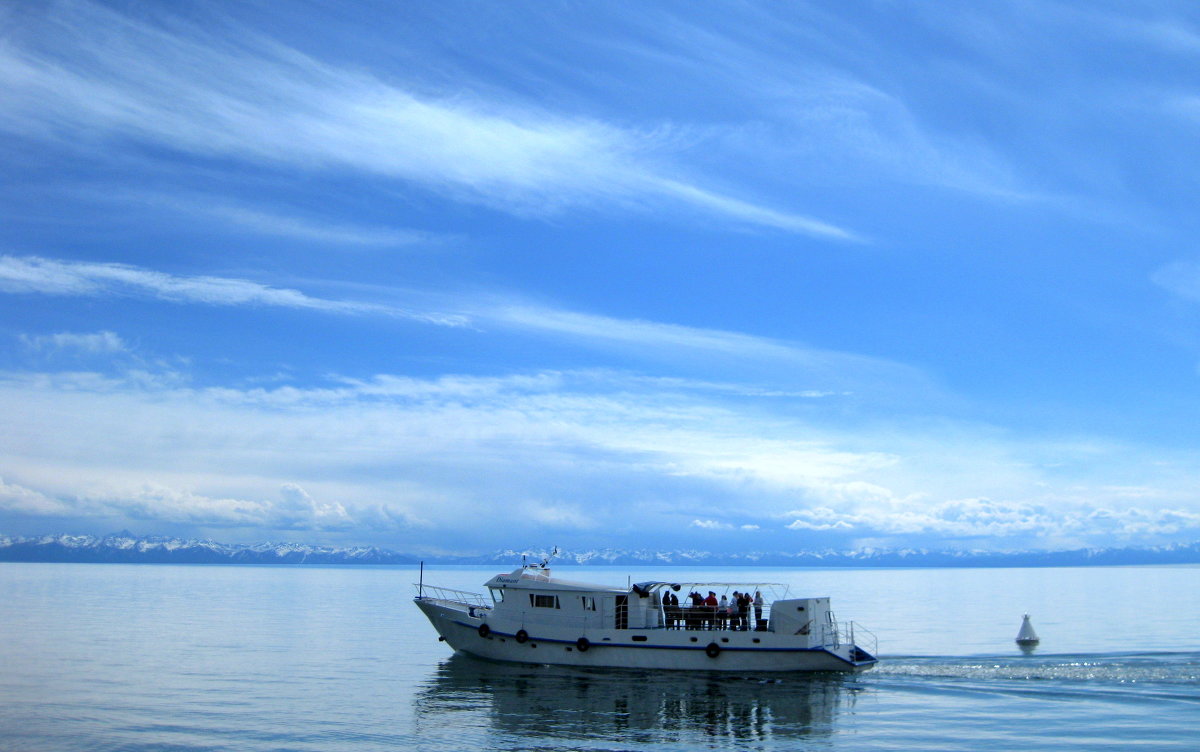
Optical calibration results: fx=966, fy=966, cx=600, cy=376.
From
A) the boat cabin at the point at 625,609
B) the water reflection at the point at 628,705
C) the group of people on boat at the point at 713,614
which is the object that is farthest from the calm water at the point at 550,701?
the group of people on boat at the point at 713,614

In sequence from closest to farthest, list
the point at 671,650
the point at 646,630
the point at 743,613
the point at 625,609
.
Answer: the point at 671,650, the point at 646,630, the point at 743,613, the point at 625,609

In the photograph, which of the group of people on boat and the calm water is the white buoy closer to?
the calm water

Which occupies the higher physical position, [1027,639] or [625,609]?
[625,609]

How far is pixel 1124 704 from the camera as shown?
37.6 meters

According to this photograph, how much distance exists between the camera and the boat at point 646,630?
152 feet

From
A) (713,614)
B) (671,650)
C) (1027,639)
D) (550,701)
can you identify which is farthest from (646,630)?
(1027,639)

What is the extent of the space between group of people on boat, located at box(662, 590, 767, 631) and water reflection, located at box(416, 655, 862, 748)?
2.61 meters

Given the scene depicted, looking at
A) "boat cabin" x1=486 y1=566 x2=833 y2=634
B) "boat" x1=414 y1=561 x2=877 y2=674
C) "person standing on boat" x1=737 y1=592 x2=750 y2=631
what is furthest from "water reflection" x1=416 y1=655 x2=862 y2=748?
"person standing on boat" x1=737 y1=592 x2=750 y2=631

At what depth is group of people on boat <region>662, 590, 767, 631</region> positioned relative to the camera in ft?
156

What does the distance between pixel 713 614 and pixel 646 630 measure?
3.46 m

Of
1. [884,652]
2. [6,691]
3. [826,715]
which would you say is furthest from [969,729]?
[6,691]

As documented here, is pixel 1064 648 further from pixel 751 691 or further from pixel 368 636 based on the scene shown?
pixel 368 636

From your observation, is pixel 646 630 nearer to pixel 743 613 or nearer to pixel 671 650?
pixel 671 650

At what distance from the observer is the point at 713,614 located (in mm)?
47938
